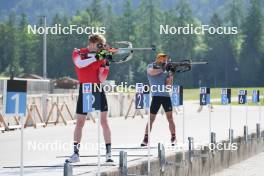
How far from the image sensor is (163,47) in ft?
401

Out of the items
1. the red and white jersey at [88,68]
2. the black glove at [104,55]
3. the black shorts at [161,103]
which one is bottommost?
the black shorts at [161,103]

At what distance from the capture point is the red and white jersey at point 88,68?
11047mm

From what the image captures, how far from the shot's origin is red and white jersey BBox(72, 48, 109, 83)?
11.0 m

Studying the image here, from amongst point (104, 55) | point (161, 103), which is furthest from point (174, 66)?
point (104, 55)

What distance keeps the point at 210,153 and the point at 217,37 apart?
371 feet

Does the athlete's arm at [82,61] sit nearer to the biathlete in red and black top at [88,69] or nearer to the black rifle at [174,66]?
the biathlete in red and black top at [88,69]

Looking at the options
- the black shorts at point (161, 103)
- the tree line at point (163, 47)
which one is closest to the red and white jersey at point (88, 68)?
the black shorts at point (161, 103)

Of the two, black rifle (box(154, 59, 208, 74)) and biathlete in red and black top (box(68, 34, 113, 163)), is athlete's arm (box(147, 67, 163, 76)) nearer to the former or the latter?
black rifle (box(154, 59, 208, 74))

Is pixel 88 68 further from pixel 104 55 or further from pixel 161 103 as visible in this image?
pixel 161 103

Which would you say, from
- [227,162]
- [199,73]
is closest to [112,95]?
[227,162]

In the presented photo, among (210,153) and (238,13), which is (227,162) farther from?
(238,13)

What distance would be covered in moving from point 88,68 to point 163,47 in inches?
4388

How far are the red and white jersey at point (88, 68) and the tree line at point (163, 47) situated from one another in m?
107

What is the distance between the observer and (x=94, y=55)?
11078 mm
